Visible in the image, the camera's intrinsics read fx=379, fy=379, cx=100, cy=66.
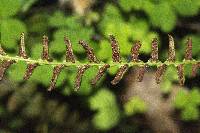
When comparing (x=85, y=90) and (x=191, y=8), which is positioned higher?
(x=191, y=8)

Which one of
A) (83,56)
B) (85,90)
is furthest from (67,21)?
(85,90)

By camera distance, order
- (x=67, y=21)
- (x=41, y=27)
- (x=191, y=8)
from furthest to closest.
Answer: (x=41, y=27), (x=67, y=21), (x=191, y=8)

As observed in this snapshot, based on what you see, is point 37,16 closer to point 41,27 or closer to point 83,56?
point 41,27

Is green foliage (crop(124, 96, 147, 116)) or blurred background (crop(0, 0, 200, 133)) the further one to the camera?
green foliage (crop(124, 96, 147, 116))

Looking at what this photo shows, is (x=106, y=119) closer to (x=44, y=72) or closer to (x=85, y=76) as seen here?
(x=85, y=76)

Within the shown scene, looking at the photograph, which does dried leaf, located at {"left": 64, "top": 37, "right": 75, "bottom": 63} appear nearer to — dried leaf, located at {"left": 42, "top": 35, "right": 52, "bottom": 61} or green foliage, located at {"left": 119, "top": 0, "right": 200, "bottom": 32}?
dried leaf, located at {"left": 42, "top": 35, "right": 52, "bottom": 61}

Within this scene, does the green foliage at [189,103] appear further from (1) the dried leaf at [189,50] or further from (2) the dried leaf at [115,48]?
(2) the dried leaf at [115,48]

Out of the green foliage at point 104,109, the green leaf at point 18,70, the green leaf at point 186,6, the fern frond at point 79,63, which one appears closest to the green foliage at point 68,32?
the green leaf at point 18,70

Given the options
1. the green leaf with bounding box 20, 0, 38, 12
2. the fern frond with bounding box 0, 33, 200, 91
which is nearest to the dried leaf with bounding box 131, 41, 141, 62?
the fern frond with bounding box 0, 33, 200, 91
